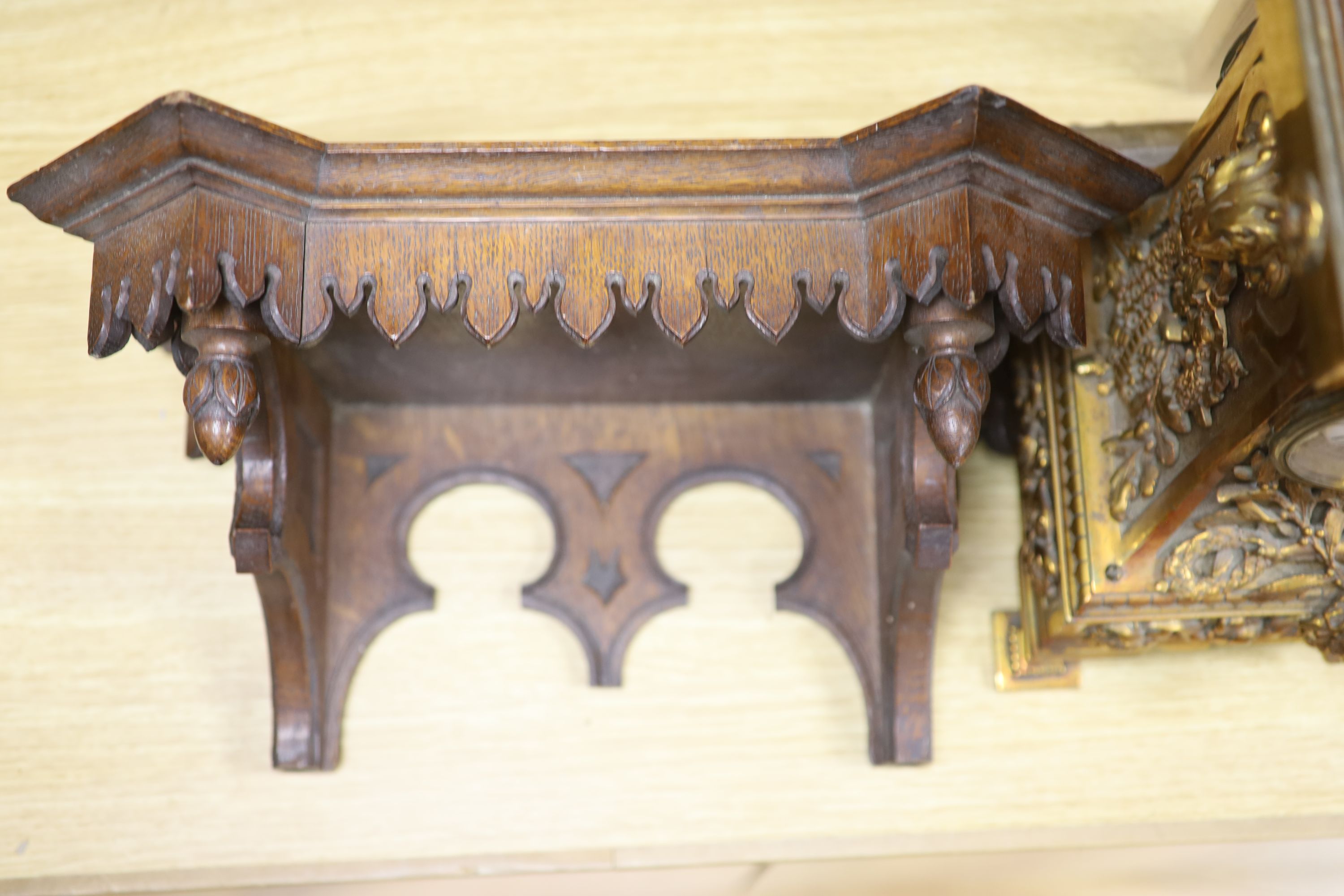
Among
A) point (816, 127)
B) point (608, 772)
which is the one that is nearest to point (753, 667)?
point (608, 772)

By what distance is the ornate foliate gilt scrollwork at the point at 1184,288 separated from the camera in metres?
0.87

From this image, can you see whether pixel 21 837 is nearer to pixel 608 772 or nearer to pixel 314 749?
pixel 314 749

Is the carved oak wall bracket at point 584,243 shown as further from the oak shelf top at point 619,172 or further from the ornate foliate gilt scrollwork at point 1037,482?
the ornate foliate gilt scrollwork at point 1037,482

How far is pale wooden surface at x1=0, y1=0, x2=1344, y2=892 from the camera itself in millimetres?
1240

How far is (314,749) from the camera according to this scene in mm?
1229

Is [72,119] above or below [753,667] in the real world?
above

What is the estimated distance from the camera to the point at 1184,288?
103 centimetres

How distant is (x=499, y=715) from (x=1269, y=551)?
0.73 metres

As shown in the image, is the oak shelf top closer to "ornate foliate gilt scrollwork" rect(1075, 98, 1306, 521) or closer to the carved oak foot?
"ornate foliate gilt scrollwork" rect(1075, 98, 1306, 521)

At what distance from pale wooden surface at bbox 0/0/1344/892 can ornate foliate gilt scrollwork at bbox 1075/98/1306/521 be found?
0.80 ft

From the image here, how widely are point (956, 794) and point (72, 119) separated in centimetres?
124

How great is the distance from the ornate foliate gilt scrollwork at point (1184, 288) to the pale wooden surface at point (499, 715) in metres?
0.24

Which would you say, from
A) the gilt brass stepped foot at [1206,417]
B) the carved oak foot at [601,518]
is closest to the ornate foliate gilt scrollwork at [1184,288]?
the gilt brass stepped foot at [1206,417]

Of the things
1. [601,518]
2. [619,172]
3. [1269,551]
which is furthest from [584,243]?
[1269,551]
